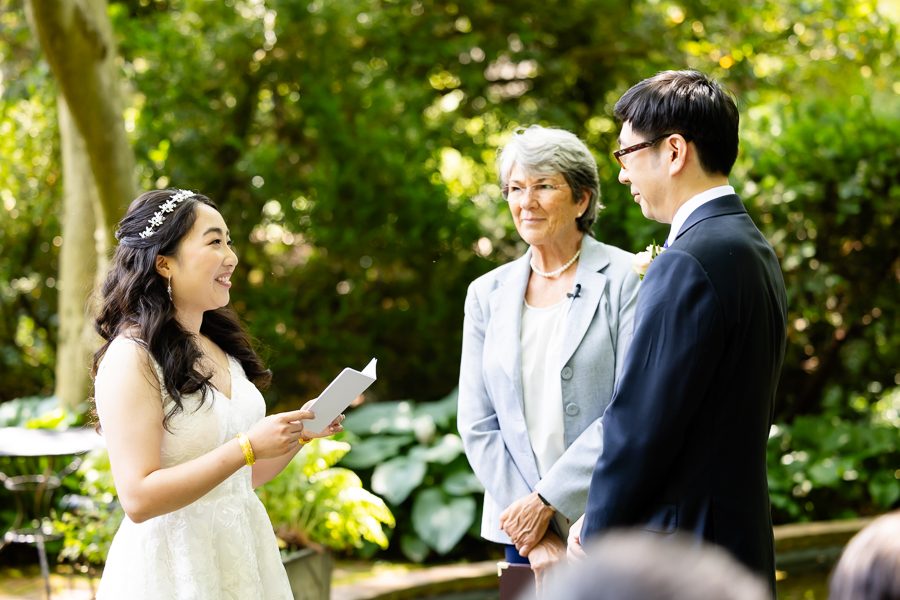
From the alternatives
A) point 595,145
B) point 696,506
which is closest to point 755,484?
point 696,506

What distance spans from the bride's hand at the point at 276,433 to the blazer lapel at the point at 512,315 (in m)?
0.78

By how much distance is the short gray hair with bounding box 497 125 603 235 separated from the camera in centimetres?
257

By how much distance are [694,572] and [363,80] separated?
641cm

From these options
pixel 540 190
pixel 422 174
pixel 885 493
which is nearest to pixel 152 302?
pixel 540 190

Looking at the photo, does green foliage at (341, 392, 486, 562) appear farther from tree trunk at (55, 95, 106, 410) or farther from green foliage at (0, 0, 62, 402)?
green foliage at (0, 0, 62, 402)

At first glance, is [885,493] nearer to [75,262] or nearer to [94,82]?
[94,82]

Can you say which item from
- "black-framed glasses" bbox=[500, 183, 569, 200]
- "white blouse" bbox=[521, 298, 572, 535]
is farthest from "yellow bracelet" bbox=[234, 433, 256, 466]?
"black-framed glasses" bbox=[500, 183, 569, 200]

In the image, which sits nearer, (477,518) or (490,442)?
(490,442)

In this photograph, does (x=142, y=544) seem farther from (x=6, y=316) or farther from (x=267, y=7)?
(x=6, y=316)

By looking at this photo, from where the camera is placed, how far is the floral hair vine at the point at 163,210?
2.08 metres

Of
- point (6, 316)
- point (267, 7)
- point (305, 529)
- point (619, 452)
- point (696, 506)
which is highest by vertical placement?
point (267, 7)

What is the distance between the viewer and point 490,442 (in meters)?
2.55

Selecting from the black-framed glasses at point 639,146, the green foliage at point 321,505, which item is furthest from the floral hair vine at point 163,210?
the green foliage at point 321,505

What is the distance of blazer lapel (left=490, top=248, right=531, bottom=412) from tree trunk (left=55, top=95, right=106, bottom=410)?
4.11 metres
